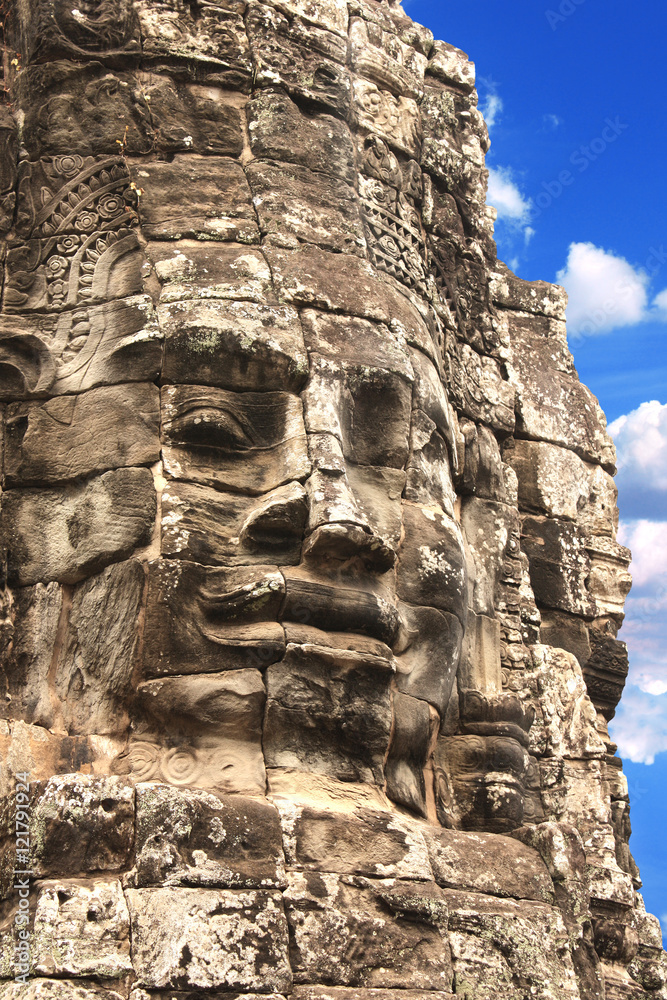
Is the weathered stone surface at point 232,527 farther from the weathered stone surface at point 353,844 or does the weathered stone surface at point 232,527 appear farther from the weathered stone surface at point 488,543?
the weathered stone surface at point 488,543

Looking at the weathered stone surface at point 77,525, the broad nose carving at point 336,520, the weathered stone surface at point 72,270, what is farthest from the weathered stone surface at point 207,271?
the weathered stone surface at point 77,525

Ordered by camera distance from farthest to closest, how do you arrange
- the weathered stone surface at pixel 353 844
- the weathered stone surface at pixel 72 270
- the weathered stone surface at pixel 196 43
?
the weathered stone surface at pixel 196 43 < the weathered stone surface at pixel 72 270 < the weathered stone surface at pixel 353 844

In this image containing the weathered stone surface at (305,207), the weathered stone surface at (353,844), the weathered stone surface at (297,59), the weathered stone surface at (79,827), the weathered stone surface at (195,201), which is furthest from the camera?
the weathered stone surface at (297,59)

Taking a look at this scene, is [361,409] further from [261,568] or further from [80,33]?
[80,33]

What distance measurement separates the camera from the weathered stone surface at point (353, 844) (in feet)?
20.6

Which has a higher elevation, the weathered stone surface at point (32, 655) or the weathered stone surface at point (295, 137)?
the weathered stone surface at point (295, 137)

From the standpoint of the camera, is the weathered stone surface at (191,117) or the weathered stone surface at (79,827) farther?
the weathered stone surface at (191,117)

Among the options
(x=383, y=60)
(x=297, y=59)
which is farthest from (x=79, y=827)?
(x=383, y=60)

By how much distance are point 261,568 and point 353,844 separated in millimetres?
1394

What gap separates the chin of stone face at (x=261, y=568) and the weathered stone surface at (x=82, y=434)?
0.02m

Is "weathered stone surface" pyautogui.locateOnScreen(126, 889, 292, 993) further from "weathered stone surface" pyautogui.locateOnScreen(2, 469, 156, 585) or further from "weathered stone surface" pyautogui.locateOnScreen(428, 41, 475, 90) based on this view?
"weathered stone surface" pyautogui.locateOnScreen(428, 41, 475, 90)

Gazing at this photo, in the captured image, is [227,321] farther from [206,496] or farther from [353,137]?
[353,137]

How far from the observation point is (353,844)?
6406 millimetres

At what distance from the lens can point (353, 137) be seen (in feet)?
28.2
